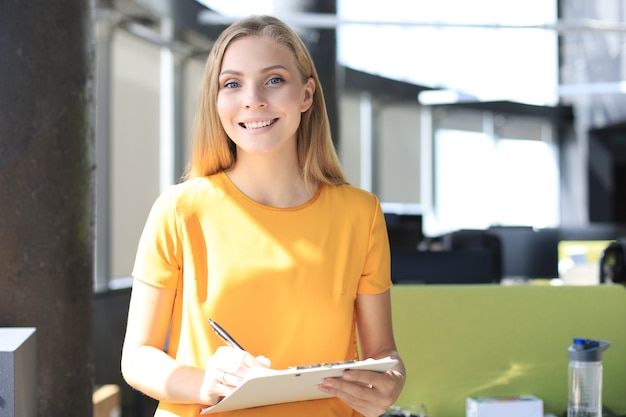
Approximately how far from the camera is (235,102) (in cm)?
160

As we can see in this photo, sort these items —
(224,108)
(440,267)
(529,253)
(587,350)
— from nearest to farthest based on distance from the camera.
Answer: (224,108) → (587,350) → (440,267) → (529,253)

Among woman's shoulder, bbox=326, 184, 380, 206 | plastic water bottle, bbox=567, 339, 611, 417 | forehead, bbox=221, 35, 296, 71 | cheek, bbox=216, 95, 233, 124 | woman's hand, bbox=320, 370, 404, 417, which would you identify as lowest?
plastic water bottle, bbox=567, 339, 611, 417

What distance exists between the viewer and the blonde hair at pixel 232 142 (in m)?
1.65

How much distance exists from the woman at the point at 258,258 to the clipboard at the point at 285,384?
3 cm

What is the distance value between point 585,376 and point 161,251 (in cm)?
136

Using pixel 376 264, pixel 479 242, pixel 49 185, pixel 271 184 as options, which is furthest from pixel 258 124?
pixel 479 242

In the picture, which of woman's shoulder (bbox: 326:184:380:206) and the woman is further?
woman's shoulder (bbox: 326:184:380:206)

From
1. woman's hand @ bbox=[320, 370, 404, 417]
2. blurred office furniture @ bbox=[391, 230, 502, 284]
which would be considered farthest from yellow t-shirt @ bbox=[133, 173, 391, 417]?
blurred office furniture @ bbox=[391, 230, 502, 284]

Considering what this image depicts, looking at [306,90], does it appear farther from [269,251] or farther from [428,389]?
[428,389]

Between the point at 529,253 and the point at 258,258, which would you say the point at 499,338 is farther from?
the point at 529,253

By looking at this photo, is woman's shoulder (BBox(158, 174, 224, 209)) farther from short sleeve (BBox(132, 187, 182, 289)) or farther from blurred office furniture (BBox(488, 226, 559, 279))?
blurred office furniture (BBox(488, 226, 559, 279))

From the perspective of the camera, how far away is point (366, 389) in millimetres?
1483

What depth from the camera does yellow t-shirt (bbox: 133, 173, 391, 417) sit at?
155 cm

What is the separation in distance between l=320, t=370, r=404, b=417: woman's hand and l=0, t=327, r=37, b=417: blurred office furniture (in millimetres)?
711
